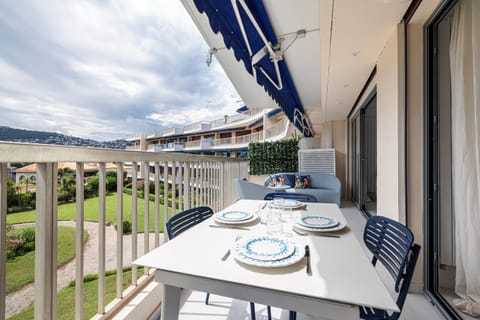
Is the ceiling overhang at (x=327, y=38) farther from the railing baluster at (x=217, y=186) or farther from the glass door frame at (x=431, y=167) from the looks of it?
the railing baluster at (x=217, y=186)

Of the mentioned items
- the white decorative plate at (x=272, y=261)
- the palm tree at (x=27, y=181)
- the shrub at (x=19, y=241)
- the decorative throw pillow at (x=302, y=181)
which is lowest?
the decorative throw pillow at (x=302, y=181)

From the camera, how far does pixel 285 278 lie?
731mm

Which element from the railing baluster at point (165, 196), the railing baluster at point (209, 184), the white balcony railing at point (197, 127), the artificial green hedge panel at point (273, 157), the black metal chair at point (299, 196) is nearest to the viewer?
the railing baluster at point (165, 196)

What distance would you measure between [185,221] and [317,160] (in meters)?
5.07

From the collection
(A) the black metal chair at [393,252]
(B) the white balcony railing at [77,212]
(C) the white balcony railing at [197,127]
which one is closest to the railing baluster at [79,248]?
(B) the white balcony railing at [77,212]

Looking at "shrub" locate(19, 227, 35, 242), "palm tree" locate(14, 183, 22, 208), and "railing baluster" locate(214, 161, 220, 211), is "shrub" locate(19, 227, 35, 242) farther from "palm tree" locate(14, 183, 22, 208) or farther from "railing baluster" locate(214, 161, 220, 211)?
"railing baluster" locate(214, 161, 220, 211)

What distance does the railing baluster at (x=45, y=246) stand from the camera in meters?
0.89

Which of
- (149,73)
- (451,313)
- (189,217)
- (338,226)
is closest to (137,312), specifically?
(189,217)

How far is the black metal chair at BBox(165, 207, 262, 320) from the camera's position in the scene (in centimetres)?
126

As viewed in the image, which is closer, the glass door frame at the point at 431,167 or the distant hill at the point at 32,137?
the distant hill at the point at 32,137

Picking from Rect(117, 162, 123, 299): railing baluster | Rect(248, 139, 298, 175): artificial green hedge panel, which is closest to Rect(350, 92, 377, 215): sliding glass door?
Rect(248, 139, 298, 175): artificial green hedge panel

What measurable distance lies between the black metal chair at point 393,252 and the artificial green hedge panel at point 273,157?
222 inches

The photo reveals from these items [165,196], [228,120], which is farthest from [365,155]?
[228,120]

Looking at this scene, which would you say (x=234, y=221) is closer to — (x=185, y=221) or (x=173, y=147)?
(x=185, y=221)
